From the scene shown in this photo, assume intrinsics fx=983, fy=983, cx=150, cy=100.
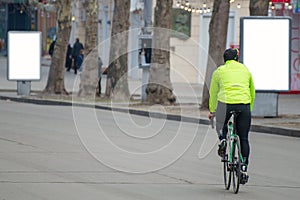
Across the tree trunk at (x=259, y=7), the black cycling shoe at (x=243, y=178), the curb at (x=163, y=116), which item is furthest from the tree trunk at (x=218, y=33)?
the black cycling shoe at (x=243, y=178)

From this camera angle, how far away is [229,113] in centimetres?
1236

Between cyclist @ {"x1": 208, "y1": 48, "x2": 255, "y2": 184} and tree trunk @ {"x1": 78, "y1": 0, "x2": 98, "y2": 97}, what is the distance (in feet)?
71.3

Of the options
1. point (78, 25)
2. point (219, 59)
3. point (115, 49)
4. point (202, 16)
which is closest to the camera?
point (219, 59)

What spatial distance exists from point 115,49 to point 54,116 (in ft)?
27.9

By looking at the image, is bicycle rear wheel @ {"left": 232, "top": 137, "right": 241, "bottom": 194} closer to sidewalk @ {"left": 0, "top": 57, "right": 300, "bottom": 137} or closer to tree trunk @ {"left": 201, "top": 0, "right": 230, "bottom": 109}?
sidewalk @ {"left": 0, "top": 57, "right": 300, "bottom": 137}

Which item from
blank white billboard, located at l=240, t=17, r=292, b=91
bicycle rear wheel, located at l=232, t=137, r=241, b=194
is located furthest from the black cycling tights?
blank white billboard, located at l=240, t=17, r=292, b=91

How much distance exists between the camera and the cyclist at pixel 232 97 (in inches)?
486

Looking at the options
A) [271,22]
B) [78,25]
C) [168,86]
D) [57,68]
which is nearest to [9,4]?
[78,25]

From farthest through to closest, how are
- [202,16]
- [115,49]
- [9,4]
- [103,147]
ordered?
[9,4] < [202,16] < [115,49] < [103,147]

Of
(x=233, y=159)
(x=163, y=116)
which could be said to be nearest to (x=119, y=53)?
(x=163, y=116)

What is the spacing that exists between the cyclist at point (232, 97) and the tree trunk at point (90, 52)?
2173cm

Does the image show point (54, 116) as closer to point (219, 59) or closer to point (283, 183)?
point (219, 59)

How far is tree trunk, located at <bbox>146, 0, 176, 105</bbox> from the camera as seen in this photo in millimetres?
30312

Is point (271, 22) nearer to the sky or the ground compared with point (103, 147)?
nearer to the sky
